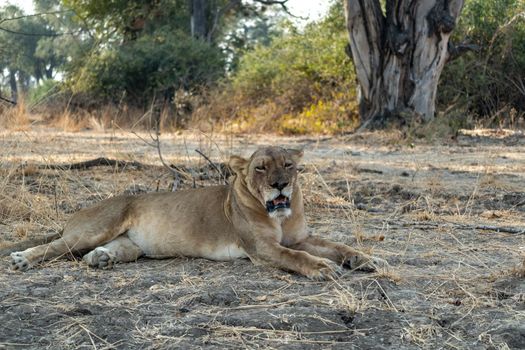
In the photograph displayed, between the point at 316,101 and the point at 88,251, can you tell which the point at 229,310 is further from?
the point at 316,101

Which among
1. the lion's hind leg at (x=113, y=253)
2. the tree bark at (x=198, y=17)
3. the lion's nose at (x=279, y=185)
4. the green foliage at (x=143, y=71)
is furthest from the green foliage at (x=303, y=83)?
the lion's nose at (x=279, y=185)

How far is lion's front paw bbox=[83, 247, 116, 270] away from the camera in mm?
4676

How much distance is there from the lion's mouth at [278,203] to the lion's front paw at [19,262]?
1459mm

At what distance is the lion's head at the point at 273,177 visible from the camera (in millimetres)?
4508

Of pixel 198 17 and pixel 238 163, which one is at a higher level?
pixel 198 17

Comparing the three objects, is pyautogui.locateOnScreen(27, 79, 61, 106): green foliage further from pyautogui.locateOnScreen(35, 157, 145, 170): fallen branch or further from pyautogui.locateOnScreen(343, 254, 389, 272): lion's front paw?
pyautogui.locateOnScreen(343, 254, 389, 272): lion's front paw

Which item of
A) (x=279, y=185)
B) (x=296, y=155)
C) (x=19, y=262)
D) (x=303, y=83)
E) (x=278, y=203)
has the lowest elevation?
(x=19, y=262)

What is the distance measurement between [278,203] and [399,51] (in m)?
9.11

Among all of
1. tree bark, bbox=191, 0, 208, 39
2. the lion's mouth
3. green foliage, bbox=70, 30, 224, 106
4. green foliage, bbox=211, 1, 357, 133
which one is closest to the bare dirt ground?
the lion's mouth

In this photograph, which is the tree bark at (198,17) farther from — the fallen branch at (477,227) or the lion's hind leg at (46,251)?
the lion's hind leg at (46,251)

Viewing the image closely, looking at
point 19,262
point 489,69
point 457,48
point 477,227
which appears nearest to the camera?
point 19,262

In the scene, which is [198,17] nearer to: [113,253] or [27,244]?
[27,244]

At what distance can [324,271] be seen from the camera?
416 centimetres

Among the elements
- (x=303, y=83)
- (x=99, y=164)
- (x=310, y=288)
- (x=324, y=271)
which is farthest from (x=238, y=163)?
(x=303, y=83)
